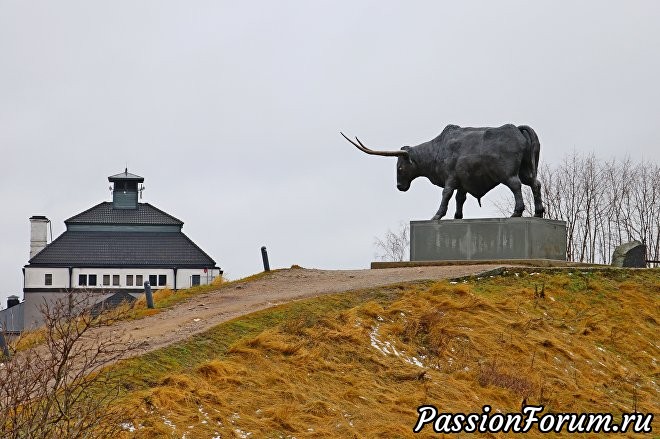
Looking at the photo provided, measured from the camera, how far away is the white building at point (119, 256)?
7250 centimetres

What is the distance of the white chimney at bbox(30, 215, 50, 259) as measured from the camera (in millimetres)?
77562

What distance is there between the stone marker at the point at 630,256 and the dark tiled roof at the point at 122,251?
51.3m

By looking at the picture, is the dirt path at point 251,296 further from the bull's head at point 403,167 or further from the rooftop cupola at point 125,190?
the rooftop cupola at point 125,190

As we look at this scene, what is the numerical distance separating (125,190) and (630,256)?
57.7 meters

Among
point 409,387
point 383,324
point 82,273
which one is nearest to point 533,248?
point 383,324

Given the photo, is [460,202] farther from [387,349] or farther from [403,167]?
[387,349]

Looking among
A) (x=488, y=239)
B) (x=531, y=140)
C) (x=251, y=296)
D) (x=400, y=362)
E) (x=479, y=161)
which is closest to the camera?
(x=400, y=362)

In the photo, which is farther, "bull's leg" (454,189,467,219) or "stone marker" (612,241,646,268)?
"stone marker" (612,241,646,268)

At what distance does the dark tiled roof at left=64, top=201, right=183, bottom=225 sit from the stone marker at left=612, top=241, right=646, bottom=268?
53104mm

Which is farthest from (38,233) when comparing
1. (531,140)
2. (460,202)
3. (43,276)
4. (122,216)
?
(531,140)

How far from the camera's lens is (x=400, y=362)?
48.2 ft

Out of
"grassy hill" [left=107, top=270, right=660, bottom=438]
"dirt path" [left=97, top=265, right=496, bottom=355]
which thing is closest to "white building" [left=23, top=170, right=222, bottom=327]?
"dirt path" [left=97, top=265, right=496, bottom=355]

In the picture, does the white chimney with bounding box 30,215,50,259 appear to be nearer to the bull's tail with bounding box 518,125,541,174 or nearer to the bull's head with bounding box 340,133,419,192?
the bull's head with bounding box 340,133,419,192

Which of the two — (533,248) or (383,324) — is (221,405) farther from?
(533,248)
